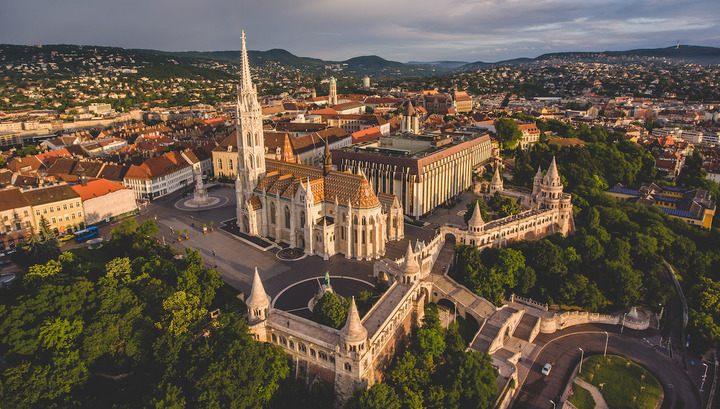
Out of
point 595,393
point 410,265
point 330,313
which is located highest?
point 410,265

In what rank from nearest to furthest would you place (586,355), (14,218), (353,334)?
(353,334) → (586,355) → (14,218)

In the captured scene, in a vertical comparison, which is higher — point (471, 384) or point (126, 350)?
point (126, 350)

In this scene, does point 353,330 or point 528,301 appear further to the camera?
point 528,301

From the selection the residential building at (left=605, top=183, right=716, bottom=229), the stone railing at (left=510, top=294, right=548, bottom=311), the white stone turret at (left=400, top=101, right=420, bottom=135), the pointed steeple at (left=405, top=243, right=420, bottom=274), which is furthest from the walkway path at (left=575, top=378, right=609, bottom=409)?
the white stone turret at (left=400, top=101, right=420, bottom=135)

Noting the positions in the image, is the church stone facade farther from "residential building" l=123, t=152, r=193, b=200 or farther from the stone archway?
"residential building" l=123, t=152, r=193, b=200

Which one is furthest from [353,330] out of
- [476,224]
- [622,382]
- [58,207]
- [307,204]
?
[58,207]

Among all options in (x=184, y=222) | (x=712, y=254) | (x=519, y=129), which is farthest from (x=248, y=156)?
(x=519, y=129)

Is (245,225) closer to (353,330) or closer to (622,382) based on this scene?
(353,330)
